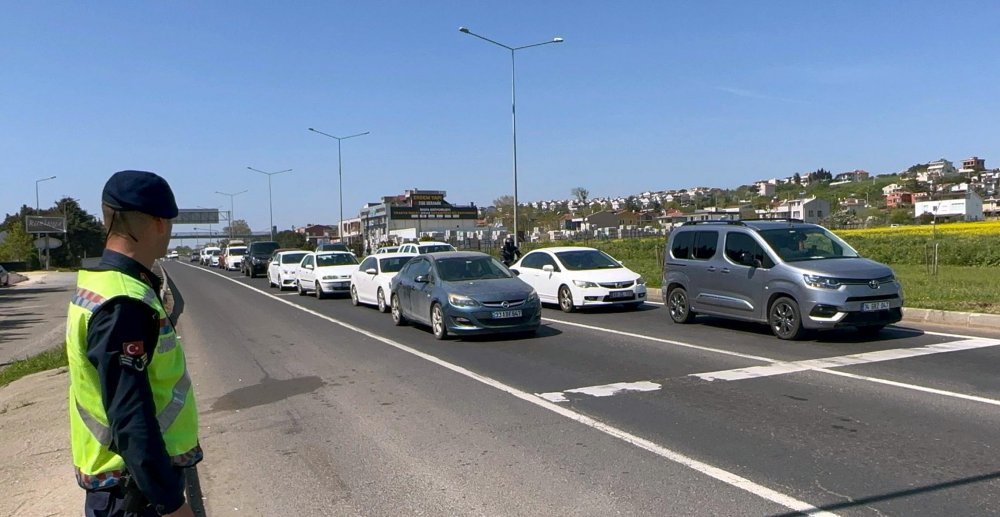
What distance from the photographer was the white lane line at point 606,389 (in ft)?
27.2

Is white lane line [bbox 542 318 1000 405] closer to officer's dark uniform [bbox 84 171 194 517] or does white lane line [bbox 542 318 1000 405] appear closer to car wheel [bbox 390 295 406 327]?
car wheel [bbox 390 295 406 327]

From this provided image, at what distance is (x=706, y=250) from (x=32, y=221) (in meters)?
A: 72.8

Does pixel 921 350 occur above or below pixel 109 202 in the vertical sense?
below

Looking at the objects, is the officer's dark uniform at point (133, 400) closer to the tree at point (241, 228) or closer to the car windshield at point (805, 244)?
the car windshield at point (805, 244)

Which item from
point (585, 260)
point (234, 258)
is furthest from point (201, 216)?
point (585, 260)

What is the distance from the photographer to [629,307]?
17.9 metres

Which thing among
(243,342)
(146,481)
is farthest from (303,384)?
(146,481)

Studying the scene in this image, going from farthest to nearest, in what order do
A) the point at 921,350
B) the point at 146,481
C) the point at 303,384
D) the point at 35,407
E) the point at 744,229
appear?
the point at 744,229 < the point at 921,350 < the point at 303,384 < the point at 35,407 < the point at 146,481

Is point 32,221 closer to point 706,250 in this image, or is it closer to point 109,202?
point 706,250

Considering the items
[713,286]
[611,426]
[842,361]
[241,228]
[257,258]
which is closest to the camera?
[611,426]

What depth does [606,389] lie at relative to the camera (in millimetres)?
8602

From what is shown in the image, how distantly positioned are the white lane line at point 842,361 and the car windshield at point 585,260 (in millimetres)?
7733

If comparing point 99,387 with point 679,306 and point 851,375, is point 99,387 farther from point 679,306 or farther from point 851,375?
point 679,306

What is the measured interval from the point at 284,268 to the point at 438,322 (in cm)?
1790
